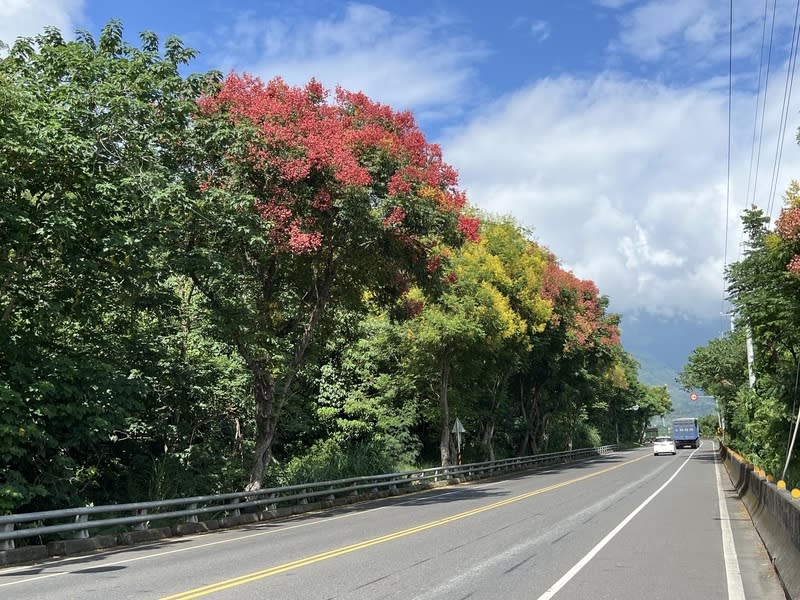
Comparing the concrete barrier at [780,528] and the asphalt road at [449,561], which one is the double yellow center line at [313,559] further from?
the concrete barrier at [780,528]

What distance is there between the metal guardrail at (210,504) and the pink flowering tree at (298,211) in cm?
147

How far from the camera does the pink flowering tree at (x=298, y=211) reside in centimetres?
1702

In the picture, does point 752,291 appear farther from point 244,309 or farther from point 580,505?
point 244,309

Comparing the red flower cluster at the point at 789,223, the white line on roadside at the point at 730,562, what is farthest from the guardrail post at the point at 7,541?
the red flower cluster at the point at 789,223

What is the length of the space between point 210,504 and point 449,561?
11866 millimetres

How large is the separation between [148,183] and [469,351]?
70.4ft

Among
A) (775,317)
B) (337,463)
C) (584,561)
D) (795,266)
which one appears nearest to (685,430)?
(337,463)

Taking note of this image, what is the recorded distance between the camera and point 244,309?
18.5 meters

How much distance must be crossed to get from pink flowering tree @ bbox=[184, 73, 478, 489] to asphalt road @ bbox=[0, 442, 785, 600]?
216 inches

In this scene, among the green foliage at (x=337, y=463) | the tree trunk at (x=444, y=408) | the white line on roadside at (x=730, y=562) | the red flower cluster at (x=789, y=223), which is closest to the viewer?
the white line on roadside at (x=730, y=562)

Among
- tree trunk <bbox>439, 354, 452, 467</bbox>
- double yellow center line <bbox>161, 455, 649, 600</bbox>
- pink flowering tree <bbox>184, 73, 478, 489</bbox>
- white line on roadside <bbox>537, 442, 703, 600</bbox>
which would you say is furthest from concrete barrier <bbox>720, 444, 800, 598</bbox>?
tree trunk <bbox>439, 354, 452, 467</bbox>

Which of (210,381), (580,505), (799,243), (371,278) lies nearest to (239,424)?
(210,381)

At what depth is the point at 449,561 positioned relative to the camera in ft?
33.7

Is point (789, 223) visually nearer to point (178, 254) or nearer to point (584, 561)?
point (584, 561)
